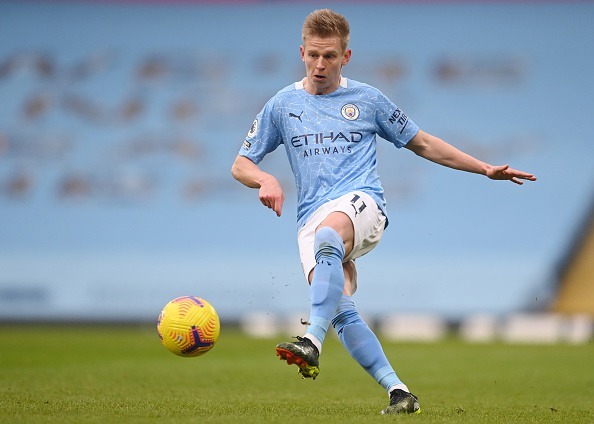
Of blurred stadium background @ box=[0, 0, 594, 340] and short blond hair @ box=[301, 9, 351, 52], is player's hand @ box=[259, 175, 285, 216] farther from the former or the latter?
A: blurred stadium background @ box=[0, 0, 594, 340]

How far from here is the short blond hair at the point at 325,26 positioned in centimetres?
632

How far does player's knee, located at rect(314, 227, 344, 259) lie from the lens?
6.00 meters

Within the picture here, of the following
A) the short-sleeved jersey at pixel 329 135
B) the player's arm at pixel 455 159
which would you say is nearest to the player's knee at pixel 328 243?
the short-sleeved jersey at pixel 329 135

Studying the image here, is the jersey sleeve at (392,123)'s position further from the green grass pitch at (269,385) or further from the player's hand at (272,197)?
the green grass pitch at (269,385)

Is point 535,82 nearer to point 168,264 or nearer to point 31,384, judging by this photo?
A: point 168,264

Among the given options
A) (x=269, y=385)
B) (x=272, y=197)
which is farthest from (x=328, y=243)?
(x=269, y=385)

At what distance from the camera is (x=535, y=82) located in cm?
2147

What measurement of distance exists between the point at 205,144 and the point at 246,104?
1.12 m

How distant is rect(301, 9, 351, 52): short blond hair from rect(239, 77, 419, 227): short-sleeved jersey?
1.26 ft

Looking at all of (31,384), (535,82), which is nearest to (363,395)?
(31,384)

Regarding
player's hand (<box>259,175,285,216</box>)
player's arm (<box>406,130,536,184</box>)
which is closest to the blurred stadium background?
player's arm (<box>406,130,536,184</box>)

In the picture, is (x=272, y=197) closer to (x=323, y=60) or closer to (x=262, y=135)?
(x=262, y=135)

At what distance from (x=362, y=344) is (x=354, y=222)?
0.74 metres

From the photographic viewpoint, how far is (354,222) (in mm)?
6156
